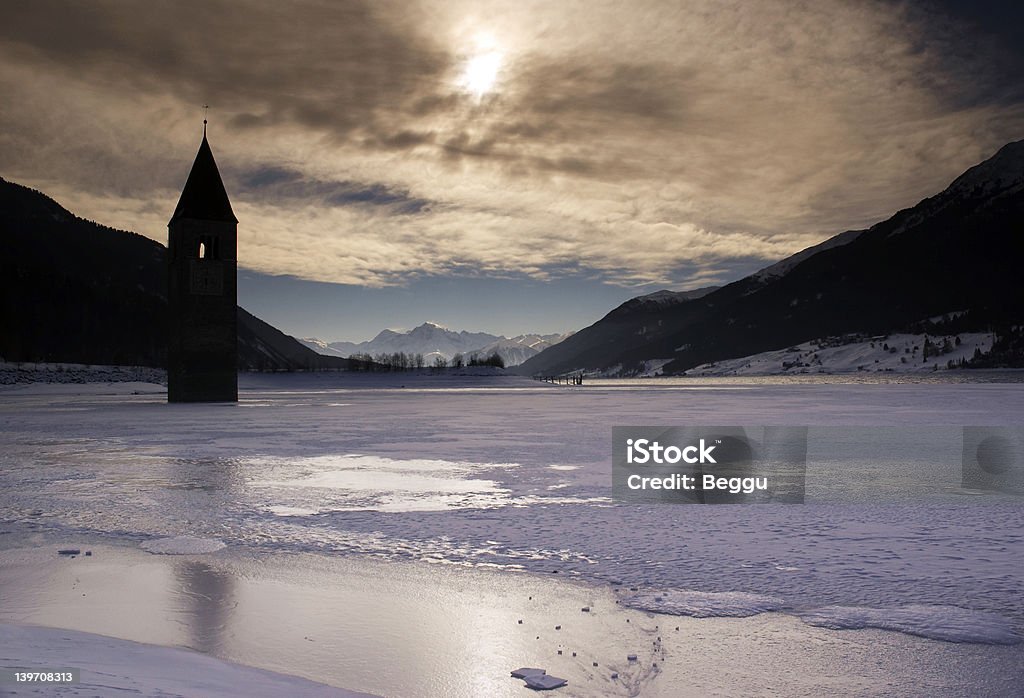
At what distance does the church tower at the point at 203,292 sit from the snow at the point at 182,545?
153 ft

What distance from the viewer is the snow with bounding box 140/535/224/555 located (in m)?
8.79

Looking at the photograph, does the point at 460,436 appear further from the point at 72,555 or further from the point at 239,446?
the point at 72,555

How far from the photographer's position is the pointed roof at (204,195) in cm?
5575

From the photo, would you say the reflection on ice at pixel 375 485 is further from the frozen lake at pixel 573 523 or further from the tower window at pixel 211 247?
the tower window at pixel 211 247

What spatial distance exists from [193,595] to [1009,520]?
10589mm

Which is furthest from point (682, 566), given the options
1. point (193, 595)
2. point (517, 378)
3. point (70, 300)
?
point (70, 300)

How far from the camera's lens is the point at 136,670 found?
4.72 metres

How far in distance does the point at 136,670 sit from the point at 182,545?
471 centimetres

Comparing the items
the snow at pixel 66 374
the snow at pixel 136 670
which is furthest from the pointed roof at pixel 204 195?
the snow at pixel 136 670

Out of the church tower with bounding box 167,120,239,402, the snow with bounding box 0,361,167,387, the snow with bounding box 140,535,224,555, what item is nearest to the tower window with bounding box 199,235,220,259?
the church tower with bounding box 167,120,239,402

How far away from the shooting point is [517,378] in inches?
4109

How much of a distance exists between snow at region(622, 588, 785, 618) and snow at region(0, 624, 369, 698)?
120 inches

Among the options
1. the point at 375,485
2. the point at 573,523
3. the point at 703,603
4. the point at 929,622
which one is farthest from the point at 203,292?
the point at 929,622

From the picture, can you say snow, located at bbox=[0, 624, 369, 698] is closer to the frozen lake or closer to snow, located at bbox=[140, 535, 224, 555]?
the frozen lake
